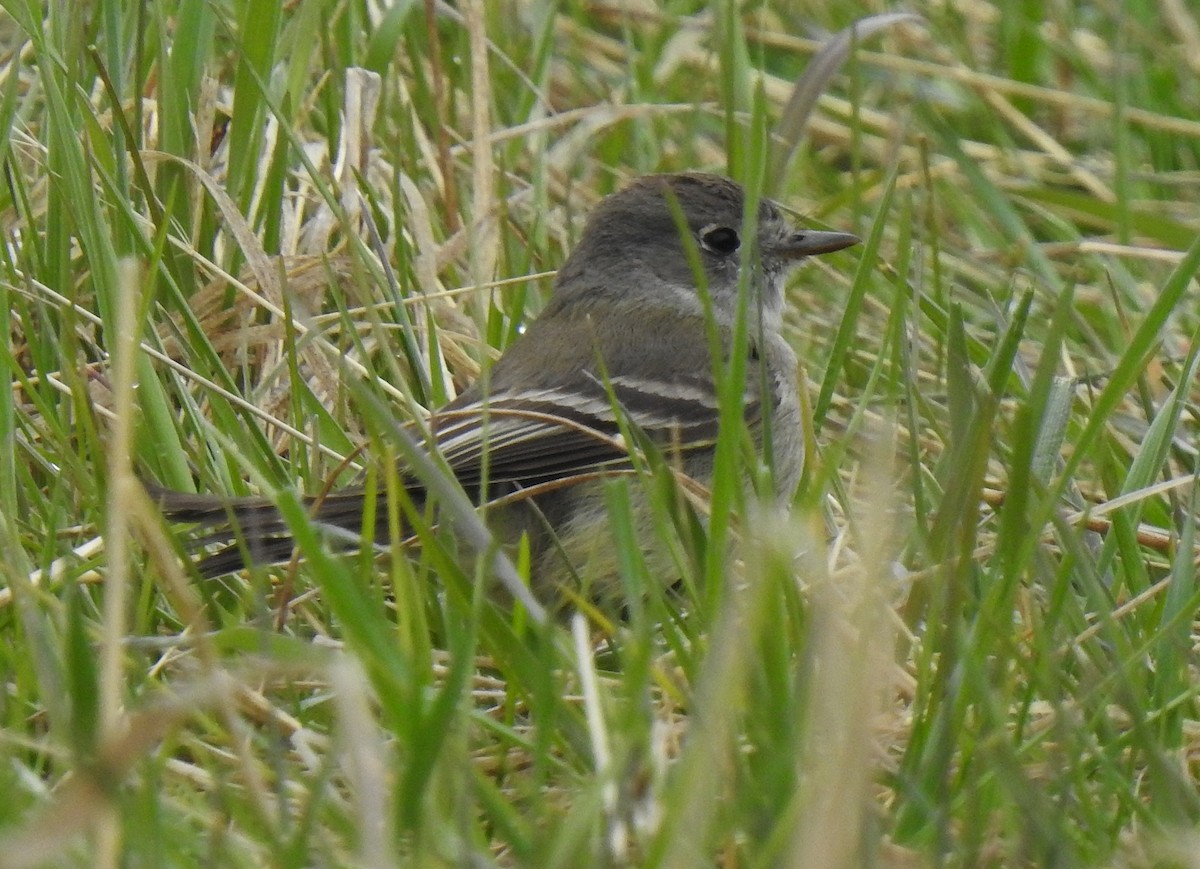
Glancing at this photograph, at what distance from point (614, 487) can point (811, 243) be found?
249 centimetres

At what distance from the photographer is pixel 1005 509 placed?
109 inches

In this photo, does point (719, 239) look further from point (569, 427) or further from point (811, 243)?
point (569, 427)

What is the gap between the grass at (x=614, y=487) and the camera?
226cm

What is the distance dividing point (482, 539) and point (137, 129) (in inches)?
91.7

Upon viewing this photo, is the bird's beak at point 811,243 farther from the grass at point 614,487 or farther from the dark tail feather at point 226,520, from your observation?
the dark tail feather at point 226,520

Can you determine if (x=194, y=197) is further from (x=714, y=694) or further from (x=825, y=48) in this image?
(x=714, y=694)

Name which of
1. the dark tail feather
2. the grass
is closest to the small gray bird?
the dark tail feather

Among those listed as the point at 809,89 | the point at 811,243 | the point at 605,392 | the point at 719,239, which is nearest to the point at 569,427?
the point at 605,392

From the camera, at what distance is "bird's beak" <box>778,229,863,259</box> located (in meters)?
5.06

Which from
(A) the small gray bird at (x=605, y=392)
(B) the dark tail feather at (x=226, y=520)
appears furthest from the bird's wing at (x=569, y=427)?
(B) the dark tail feather at (x=226, y=520)

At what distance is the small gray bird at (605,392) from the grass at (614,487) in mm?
155

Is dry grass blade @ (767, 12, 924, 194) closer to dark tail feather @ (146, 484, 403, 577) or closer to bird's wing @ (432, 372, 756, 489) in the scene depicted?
bird's wing @ (432, 372, 756, 489)

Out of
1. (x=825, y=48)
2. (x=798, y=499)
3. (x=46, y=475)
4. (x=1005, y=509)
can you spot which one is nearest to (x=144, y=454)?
(x=46, y=475)

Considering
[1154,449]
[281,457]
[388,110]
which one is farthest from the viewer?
[388,110]
